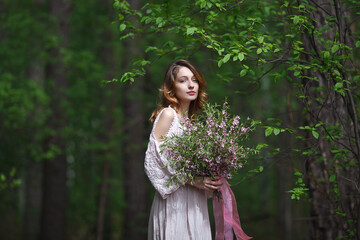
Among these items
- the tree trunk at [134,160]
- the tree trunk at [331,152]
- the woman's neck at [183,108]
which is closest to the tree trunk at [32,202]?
the tree trunk at [134,160]

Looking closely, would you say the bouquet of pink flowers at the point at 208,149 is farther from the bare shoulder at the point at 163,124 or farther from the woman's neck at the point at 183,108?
the woman's neck at the point at 183,108

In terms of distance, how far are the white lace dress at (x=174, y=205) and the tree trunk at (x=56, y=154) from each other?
663 centimetres

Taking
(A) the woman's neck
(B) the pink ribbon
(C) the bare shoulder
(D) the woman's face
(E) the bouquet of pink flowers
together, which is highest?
(D) the woman's face

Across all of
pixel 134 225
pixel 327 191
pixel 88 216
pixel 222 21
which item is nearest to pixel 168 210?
pixel 327 191

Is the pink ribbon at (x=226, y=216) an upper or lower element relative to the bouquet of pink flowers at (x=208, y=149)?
lower

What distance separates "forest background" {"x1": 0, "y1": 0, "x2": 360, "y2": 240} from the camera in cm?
425

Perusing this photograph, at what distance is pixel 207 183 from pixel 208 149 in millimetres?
372

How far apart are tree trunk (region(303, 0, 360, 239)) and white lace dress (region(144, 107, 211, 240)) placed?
1.30m

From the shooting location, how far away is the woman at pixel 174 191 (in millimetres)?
3754

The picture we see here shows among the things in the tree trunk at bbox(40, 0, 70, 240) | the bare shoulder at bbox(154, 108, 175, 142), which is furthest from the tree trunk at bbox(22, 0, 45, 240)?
the bare shoulder at bbox(154, 108, 175, 142)

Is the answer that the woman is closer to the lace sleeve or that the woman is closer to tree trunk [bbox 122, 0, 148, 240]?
the lace sleeve

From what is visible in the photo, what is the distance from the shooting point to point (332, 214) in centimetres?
482

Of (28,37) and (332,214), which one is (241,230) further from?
(28,37)

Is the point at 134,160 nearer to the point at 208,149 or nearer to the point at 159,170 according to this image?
the point at 159,170
